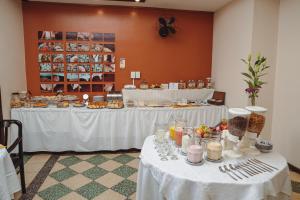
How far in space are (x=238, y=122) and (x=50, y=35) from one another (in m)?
3.70

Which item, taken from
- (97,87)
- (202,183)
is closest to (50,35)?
(97,87)

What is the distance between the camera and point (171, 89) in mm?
4215

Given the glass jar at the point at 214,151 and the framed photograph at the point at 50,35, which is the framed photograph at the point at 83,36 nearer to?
the framed photograph at the point at 50,35

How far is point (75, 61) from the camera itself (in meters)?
4.16

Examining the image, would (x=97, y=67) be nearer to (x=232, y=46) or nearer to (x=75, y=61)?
(x=75, y=61)

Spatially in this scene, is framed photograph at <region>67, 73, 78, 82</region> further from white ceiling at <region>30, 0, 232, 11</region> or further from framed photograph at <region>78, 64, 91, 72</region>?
white ceiling at <region>30, 0, 232, 11</region>

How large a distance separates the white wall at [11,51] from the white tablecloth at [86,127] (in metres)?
0.43

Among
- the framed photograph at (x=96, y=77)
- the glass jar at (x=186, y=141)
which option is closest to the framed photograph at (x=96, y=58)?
the framed photograph at (x=96, y=77)

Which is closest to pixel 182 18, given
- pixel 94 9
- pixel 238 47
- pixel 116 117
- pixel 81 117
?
pixel 238 47

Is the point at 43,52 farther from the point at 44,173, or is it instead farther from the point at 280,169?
the point at 280,169

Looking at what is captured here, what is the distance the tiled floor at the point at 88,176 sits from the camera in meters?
2.49

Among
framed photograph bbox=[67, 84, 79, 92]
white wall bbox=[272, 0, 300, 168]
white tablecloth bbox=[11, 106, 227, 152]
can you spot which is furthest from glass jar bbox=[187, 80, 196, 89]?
framed photograph bbox=[67, 84, 79, 92]

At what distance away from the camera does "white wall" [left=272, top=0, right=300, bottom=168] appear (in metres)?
3.03

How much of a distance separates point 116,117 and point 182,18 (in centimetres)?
240
